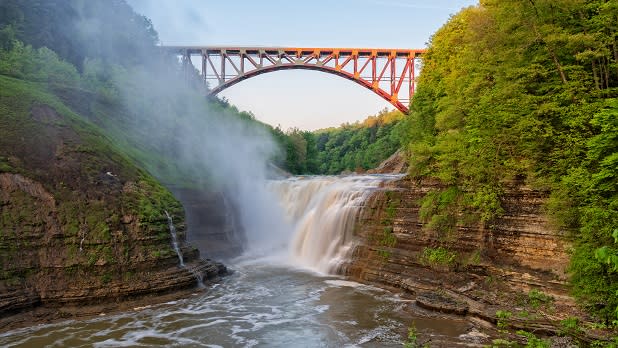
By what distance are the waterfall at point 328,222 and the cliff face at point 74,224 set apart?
467 cm

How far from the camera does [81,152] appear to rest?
53.4 ft

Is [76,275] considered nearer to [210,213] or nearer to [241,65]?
[210,213]

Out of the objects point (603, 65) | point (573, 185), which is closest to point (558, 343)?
point (573, 185)

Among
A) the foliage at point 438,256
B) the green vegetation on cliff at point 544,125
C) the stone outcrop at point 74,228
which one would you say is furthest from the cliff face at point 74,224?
the green vegetation on cliff at point 544,125

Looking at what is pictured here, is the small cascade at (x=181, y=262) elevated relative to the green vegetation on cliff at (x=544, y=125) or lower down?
lower down

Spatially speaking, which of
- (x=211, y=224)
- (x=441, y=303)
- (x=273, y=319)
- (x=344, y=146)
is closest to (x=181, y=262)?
(x=273, y=319)

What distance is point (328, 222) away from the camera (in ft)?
65.7

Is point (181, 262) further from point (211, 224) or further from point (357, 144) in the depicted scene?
point (357, 144)

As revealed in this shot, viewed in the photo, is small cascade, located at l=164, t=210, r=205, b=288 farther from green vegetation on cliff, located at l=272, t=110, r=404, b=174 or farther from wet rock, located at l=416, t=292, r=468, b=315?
green vegetation on cliff, located at l=272, t=110, r=404, b=174

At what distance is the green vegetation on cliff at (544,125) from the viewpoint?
962 centimetres

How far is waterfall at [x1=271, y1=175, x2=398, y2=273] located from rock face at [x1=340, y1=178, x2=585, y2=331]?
1143 millimetres

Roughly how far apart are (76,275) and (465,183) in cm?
1246

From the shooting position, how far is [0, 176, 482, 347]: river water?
10.6 m

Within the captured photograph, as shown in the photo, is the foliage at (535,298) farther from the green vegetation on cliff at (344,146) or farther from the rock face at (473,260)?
the green vegetation on cliff at (344,146)
